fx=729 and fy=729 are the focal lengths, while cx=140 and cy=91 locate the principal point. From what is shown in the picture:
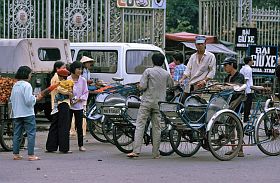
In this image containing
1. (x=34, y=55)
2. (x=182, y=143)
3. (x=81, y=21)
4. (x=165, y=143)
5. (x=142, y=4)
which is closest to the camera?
(x=182, y=143)

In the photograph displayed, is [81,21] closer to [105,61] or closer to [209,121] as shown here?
[105,61]

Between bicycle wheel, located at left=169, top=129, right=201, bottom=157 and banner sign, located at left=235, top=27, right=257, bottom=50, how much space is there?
904 centimetres

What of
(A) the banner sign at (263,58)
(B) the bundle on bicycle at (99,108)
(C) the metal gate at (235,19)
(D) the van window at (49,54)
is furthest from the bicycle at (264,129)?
(C) the metal gate at (235,19)

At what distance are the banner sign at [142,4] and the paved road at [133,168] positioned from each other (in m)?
9.06

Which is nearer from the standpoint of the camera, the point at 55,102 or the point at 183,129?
the point at 183,129

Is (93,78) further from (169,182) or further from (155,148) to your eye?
(169,182)

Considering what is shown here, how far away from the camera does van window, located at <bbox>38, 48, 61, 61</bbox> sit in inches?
667

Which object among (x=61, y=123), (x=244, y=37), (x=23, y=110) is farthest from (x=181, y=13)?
(x=23, y=110)

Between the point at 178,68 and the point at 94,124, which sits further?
the point at 178,68

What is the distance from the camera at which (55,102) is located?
39.8 ft

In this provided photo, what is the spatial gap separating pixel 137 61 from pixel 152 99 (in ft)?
18.3

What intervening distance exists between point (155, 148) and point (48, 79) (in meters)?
5.53

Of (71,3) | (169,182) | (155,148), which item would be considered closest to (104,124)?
(155,148)

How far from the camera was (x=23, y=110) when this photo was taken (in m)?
10.9
